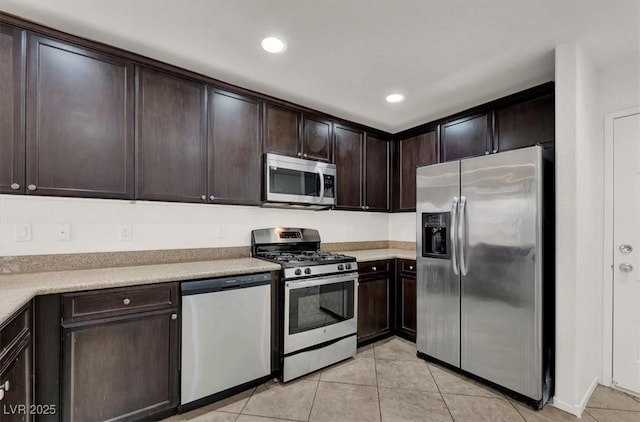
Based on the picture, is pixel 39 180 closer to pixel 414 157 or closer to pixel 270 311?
pixel 270 311

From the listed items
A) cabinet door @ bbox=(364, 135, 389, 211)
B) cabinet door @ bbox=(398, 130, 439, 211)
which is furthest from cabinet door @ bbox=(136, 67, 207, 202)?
cabinet door @ bbox=(398, 130, 439, 211)

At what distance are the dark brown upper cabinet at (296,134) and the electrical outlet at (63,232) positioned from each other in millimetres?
1592

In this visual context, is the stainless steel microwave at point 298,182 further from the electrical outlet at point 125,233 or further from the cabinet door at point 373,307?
the electrical outlet at point 125,233

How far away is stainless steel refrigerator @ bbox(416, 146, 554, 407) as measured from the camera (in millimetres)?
2090

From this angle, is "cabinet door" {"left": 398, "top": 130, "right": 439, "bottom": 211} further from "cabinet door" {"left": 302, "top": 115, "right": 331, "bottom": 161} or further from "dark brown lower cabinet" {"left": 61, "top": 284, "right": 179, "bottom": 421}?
"dark brown lower cabinet" {"left": 61, "top": 284, "right": 179, "bottom": 421}

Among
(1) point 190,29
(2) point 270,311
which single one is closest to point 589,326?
(2) point 270,311

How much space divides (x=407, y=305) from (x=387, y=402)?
1.22m

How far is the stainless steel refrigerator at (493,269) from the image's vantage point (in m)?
2.09

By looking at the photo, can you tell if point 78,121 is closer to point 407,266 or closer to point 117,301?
point 117,301

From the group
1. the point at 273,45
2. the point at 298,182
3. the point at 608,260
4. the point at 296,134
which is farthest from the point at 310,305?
the point at 608,260

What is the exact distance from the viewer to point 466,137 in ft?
10.3

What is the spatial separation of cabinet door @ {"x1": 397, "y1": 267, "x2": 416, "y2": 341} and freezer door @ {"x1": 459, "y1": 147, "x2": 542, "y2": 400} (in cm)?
71

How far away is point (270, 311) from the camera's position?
7.75ft

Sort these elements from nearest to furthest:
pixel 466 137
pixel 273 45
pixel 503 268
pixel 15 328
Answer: pixel 15 328 → pixel 273 45 → pixel 503 268 → pixel 466 137
